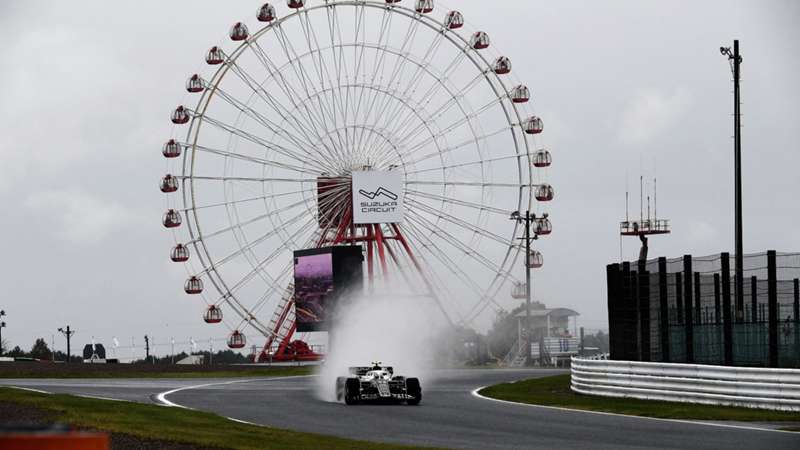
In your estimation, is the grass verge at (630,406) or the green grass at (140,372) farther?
the green grass at (140,372)

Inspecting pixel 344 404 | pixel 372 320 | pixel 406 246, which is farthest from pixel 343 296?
pixel 344 404

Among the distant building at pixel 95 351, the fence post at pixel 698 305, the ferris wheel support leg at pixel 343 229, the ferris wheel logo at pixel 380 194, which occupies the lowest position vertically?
the distant building at pixel 95 351

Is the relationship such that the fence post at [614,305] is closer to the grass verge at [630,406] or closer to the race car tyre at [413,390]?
the grass verge at [630,406]

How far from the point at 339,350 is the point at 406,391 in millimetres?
20554

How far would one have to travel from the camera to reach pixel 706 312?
96.8 ft

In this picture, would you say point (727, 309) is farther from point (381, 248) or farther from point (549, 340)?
point (549, 340)

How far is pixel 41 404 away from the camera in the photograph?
24.4 m

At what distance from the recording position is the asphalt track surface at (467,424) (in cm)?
1894

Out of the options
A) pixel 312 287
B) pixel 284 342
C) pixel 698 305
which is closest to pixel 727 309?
pixel 698 305

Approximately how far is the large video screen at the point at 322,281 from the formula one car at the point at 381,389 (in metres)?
35.8

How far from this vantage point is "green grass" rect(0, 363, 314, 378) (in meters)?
51.7

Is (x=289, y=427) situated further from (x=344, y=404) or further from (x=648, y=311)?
(x=648, y=311)

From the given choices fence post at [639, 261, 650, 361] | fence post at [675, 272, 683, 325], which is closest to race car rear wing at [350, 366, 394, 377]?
fence post at [639, 261, 650, 361]

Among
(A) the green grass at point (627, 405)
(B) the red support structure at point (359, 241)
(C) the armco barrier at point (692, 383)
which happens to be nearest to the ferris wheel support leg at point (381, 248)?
(B) the red support structure at point (359, 241)
